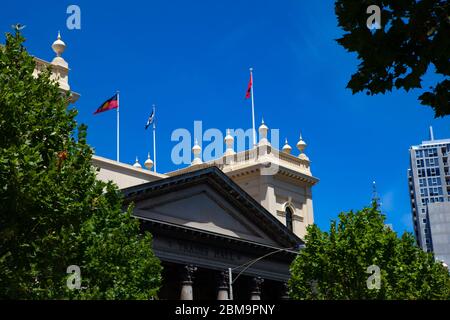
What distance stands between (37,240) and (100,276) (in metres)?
3.51

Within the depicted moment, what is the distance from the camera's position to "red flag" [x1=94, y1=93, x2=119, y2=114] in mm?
46406

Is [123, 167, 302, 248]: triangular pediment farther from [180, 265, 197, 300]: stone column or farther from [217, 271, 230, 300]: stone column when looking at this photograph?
[217, 271, 230, 300]: stone column

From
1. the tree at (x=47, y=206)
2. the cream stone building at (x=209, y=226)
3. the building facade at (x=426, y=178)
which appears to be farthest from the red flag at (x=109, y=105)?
the building facade at (x=426, y=178)

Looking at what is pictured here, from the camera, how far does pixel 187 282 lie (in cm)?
4256

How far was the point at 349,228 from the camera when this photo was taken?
3653cm

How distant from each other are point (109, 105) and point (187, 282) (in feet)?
39.7

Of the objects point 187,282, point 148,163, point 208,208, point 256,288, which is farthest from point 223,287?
point 148,163

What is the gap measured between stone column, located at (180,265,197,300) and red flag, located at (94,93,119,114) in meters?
10.9

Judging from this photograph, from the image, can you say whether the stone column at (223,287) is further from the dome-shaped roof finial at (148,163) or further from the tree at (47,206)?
the dome-shaped roof finial at (148,163)

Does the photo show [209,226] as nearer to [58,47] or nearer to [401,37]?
[58,47]

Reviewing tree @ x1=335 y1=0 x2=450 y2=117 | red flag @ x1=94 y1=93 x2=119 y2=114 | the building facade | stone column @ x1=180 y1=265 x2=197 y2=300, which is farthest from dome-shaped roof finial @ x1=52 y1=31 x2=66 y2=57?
the building facade

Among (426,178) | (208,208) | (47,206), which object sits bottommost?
(47,206)

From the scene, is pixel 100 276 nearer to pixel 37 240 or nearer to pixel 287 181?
pixel 37 240
